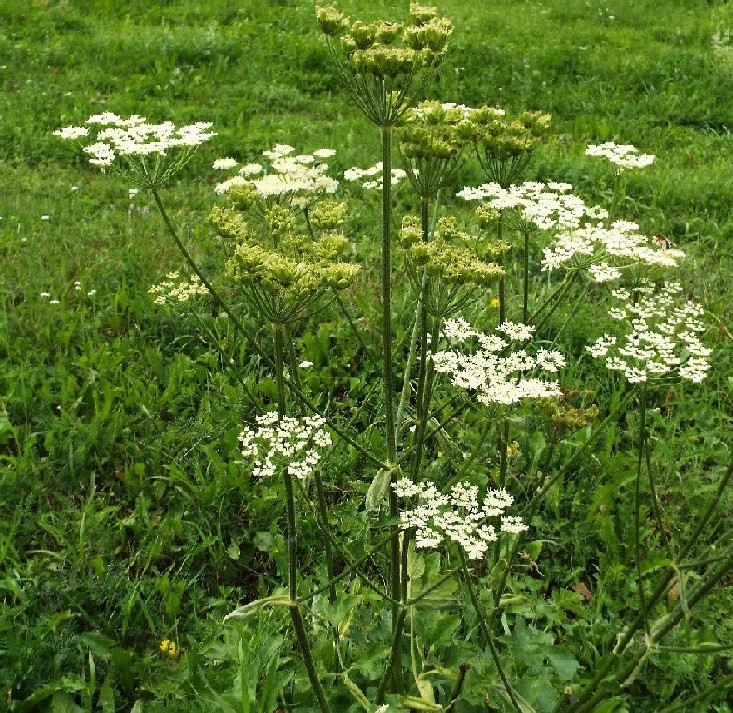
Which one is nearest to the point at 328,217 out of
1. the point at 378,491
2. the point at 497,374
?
the point at 497,374

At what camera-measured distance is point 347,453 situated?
3926mm

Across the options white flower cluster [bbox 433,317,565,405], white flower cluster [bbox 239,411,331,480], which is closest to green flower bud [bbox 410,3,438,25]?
white flower cluster [bbox 433,317,565,405]

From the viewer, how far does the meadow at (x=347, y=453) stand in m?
2.23

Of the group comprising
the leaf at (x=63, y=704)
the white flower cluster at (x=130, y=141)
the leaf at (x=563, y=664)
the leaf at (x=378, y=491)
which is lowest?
the leaf at (x=63, y=704)

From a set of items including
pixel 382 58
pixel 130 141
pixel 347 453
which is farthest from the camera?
pixel 347 453

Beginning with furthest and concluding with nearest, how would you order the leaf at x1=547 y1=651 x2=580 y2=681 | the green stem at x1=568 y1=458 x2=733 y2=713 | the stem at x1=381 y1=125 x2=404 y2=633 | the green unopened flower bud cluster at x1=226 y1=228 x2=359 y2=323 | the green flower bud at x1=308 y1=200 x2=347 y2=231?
the leaf at x1=547 y1=651 x2=580 y2=681 < the green flower bud at x1=308 y1=200 x2=347 y2=231 < the stem at x1=381 y1=125 x2=404 y2=633 < the green unopened flower bud cluster at x1=226 y1=228 x2=359 y2=323 < the green stem at x1=568 y1=458 x2=733 y2=713

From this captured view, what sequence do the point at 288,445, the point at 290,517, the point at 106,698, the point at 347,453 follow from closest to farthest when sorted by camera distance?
the point at 288,445
the point at 290,517
the point at 106,698
the point at 347,453

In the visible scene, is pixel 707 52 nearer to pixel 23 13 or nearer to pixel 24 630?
pixel 23 13

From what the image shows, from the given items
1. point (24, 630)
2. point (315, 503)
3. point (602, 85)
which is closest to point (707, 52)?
point (602, 85)

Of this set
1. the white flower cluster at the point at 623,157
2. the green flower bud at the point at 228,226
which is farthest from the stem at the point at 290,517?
the white flower cluster at the point at 623,157

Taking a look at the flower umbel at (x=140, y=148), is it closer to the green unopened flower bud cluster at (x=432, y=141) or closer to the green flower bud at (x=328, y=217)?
the green flower bud at (x=328, y=217)

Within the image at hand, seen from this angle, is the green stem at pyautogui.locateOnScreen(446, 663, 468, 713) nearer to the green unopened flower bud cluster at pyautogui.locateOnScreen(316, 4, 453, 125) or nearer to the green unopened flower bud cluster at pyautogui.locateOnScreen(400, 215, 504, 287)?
the green unopened flower bud cluster at pyautogui.locateOnScreen(400, 215, 504, 287)

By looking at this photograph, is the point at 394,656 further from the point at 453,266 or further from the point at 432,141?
the point at 432,141

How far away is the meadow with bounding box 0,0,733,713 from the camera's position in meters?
2.23
